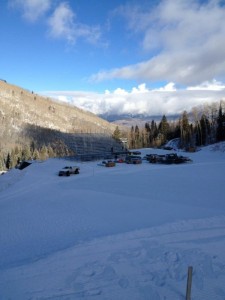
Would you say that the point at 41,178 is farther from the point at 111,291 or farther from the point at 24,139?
the point at 24,139

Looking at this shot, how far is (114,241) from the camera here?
1454 centimetres

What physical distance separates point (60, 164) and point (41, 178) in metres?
9.89

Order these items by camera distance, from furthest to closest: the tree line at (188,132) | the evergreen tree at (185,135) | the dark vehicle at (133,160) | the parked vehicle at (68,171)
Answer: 1. the evergreen tree at (185,135)
2. the tree line at (188,132)
3. the dark vehicle at (133,160)
4. the parked vehicle at (68,171)

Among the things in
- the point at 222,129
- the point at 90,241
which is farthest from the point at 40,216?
the point at 222,129

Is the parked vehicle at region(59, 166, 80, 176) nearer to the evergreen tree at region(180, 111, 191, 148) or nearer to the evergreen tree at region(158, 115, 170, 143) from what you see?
the evergreen tree at region(180, 111, 191, 148)

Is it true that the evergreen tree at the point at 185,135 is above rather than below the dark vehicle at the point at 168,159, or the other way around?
above

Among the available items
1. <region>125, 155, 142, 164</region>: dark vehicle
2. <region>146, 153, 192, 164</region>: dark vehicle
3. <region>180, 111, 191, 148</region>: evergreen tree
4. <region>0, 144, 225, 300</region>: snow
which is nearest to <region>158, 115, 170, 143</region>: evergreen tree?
<region>180, 111, 191, 148</region>: evergreen tree

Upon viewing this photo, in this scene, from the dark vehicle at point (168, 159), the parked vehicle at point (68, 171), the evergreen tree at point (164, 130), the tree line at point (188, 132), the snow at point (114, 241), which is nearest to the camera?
the snow at point (114, 241)

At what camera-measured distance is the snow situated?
10.0 meters

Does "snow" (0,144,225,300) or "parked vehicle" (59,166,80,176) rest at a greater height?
"parked vehicle" (59,166,80,176)

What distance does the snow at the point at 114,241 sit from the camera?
10.0m

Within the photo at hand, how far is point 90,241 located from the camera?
14758 mm

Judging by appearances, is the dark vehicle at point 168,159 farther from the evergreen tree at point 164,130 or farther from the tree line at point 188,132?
the evergreen tree at point 164,130

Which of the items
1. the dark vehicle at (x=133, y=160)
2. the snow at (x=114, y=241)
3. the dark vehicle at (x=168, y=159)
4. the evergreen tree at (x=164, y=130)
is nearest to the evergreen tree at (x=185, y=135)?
the evergreen tree at (x=164, y=130)
